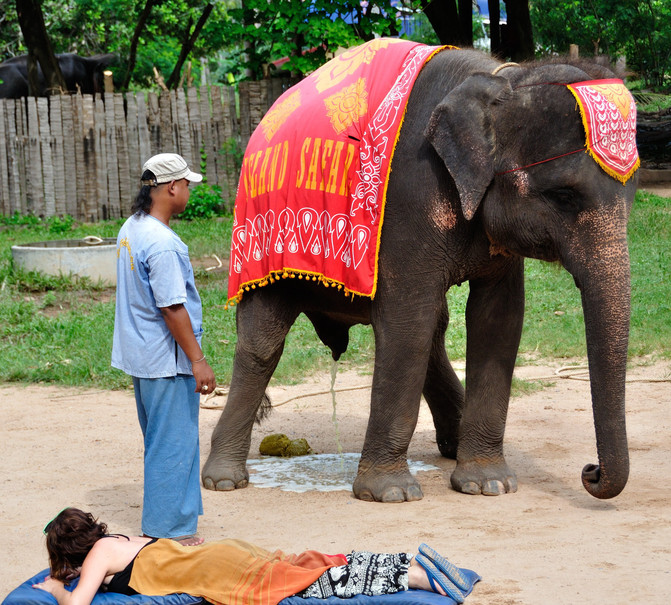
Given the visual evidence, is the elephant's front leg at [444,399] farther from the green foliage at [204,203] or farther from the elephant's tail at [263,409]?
the green foliage at [204,203]

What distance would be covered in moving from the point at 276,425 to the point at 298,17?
7.34 metres

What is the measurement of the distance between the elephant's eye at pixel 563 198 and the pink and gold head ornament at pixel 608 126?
0.64 ft

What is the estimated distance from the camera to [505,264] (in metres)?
5.43

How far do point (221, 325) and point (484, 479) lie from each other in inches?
177

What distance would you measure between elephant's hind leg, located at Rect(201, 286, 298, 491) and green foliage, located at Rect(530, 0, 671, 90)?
17614mm

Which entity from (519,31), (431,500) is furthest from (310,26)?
(431,500)

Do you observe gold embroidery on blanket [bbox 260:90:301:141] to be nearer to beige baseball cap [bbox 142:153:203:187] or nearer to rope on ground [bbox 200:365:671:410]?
beige baseball cap [bbox 142:153:203:187]

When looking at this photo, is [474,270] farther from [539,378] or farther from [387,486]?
[539,378]

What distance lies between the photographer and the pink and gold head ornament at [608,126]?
15.2ft

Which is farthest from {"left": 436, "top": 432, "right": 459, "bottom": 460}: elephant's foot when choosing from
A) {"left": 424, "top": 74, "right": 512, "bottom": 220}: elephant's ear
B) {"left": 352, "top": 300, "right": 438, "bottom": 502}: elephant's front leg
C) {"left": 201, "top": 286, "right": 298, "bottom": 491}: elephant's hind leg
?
{"left": 424, "top": 74, "right": 512, "bottom": 220}: elephant's ear

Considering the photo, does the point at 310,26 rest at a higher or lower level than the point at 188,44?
higher

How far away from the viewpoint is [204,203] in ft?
48.6

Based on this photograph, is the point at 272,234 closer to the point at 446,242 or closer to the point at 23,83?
the point at 446,242

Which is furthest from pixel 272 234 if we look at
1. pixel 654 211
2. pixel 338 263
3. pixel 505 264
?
pixel 654 211
